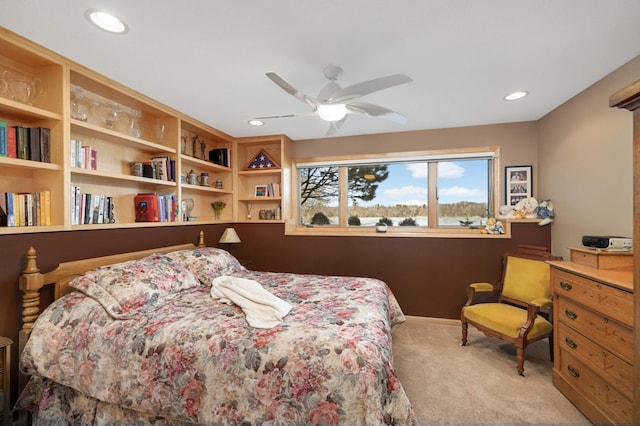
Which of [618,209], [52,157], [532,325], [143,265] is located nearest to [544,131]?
[618,209]

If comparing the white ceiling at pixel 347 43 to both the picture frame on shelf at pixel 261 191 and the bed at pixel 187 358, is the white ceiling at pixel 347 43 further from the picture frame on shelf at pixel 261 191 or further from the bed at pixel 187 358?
the picture frame on shelf at pixel 261 191

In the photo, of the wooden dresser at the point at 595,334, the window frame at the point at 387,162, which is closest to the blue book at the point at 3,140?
the window frame at the point at 387,162

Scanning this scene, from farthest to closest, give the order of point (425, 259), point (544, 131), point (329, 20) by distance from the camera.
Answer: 1. point (425, 259)
2. point (544, 131)
3. point (329, 20)

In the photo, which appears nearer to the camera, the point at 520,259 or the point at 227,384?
the point at 227,384

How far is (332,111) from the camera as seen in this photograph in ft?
6.78

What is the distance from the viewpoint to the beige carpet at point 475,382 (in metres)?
1.86

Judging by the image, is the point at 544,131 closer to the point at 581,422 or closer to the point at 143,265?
the point at 581,422

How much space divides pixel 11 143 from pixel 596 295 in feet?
13.0

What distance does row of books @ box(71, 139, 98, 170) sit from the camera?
2.13 metres

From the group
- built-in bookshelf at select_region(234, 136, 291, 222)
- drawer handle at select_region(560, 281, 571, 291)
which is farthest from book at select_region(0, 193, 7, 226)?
drawer handle at select_region(560, 281, 571, 291)

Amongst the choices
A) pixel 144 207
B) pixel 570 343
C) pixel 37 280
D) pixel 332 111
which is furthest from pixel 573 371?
pixel 144 207

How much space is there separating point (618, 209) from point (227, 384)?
10.2ft

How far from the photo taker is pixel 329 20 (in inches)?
62.4

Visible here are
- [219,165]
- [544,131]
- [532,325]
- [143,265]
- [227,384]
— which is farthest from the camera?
[219,165]
